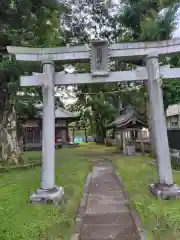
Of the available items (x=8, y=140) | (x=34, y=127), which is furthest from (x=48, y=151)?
(x=34, y=127)

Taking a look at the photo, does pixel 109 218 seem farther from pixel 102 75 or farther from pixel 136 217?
pixel 102 75

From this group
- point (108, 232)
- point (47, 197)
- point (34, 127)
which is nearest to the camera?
point (108, 232)

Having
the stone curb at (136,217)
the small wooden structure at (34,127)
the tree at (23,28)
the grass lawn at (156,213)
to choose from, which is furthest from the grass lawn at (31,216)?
the small wooden structure at (34,127)

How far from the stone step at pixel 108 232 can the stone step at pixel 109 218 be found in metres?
0.16

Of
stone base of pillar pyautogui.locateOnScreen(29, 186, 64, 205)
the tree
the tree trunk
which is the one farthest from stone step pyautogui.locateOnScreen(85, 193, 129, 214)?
the tree trunk

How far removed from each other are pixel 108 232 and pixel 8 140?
10158 millimetres

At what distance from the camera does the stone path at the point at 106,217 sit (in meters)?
4.39

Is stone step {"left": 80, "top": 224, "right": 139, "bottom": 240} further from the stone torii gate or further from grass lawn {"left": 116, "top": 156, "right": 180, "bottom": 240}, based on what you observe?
the stone torii gate

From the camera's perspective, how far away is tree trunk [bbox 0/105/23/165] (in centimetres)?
1309

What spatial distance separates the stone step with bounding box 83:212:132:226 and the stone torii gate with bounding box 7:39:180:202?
1345mm

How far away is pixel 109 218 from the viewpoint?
5234 mm

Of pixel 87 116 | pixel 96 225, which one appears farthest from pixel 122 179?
pixel 87 116

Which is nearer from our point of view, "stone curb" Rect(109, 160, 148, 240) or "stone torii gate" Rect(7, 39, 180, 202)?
"stone curb" Rect(109, 160, 148, 240)

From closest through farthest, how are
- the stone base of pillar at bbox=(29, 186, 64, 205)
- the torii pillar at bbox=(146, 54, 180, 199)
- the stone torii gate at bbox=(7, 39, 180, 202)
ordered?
the stone base of pillar at bbox=(29, 186, 64, 205) → the torii pillar at bbox=(146, 54, 180, 199) → the stone torii gate at bbox=(7, 39, 180, 202)
